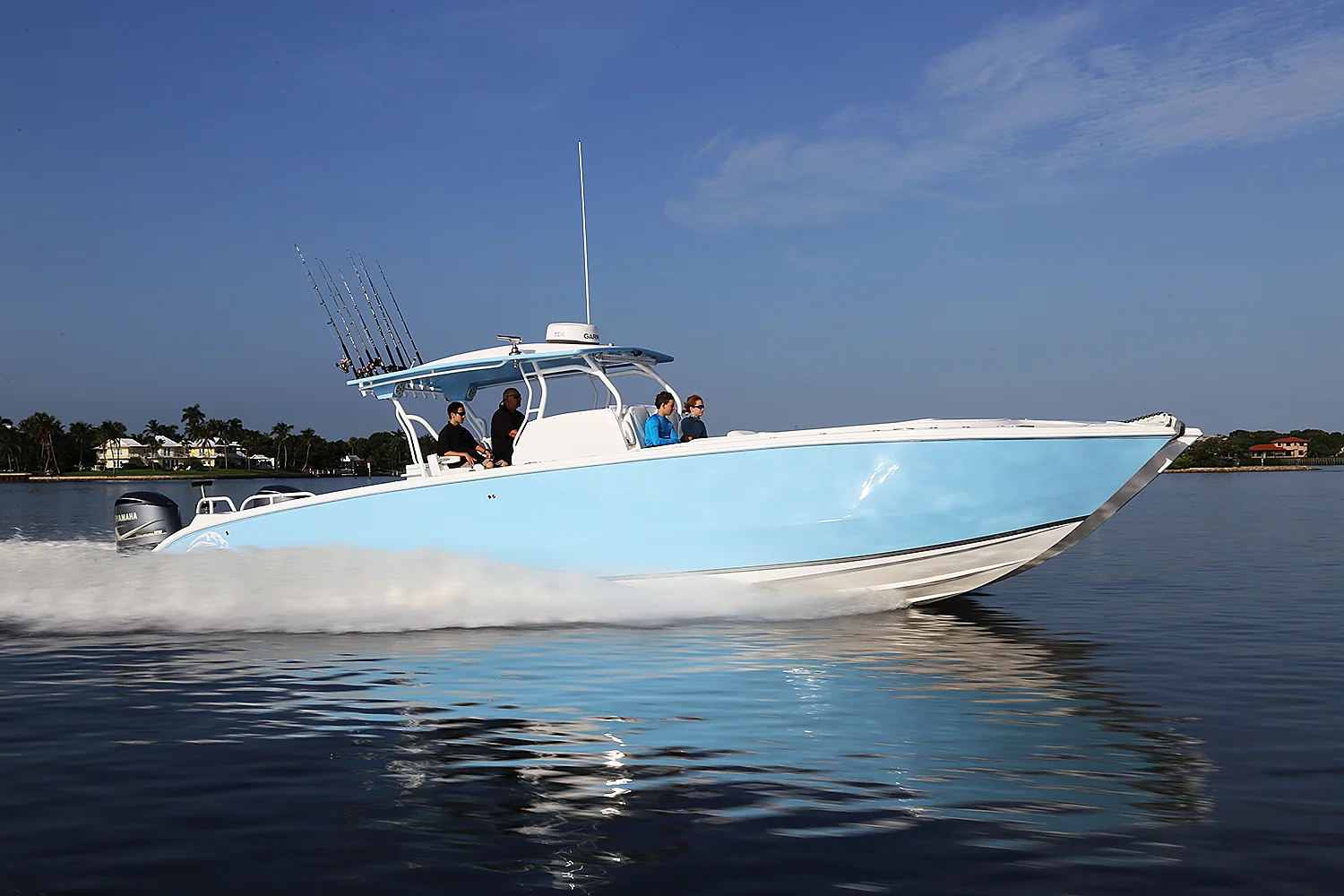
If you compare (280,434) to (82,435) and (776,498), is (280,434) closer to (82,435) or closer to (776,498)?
(82,435)

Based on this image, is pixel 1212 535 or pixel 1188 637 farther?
pixel 1212 535

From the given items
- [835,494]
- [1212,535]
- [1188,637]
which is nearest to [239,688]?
[835,494]

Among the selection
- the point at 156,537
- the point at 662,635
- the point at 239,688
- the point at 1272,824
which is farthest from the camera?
the point at 156,537

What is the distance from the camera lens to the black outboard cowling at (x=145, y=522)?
43.4ft

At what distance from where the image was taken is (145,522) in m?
13.3

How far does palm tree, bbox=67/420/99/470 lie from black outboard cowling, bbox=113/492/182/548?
18007 cm

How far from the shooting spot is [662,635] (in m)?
9.27

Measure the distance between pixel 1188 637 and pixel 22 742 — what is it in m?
8.90

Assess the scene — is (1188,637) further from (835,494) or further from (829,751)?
(829,751)

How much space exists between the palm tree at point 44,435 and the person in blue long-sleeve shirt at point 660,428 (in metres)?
179

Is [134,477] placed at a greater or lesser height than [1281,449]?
greater

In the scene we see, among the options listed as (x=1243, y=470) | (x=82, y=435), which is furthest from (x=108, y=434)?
(x=1243, y=470)

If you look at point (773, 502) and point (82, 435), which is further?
point (82, 435)

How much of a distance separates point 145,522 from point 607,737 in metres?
9.81
